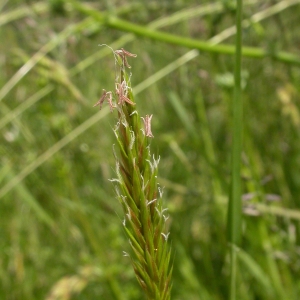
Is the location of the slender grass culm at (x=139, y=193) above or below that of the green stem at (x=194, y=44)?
below

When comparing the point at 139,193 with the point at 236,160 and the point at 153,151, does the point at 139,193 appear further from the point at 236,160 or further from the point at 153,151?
the point at 153,151

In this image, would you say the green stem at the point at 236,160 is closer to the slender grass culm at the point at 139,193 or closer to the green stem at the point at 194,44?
the slender grass culm at the point at 139,193

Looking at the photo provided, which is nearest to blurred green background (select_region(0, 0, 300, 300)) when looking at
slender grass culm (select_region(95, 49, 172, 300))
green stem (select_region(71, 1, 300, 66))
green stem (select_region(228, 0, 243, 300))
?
green stem (select_region(71, 1, 300, 66))

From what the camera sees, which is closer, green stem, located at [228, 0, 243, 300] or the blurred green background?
green stem, located at [228, 0, 243, 300]

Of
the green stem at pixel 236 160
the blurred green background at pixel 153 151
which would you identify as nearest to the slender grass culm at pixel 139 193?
the green stem at pixel 236 160

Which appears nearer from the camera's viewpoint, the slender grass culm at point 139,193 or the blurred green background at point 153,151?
the slender grass culm at point 139,193

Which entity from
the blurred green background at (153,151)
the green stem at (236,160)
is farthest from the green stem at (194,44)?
the green stem at (236,160)

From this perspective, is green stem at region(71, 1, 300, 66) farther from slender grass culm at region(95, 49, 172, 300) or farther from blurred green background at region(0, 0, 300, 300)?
slender grass culm at region(95, 49, 172, 300)

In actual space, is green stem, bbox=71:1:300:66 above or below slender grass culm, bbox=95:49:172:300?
above
